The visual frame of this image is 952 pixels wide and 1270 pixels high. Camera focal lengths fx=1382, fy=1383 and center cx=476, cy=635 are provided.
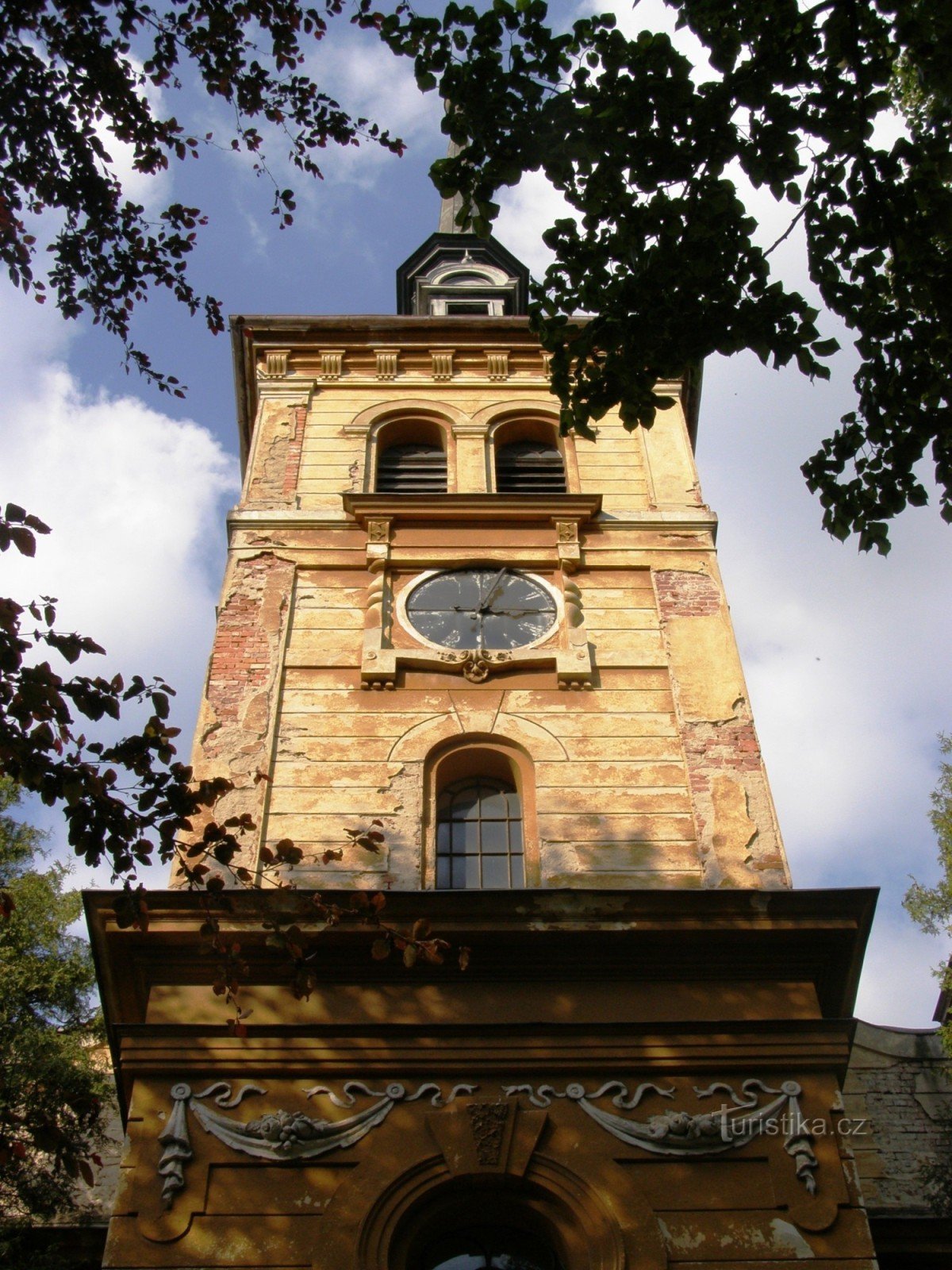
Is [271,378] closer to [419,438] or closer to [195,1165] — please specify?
[419,438]

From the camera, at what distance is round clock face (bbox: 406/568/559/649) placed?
13.5m

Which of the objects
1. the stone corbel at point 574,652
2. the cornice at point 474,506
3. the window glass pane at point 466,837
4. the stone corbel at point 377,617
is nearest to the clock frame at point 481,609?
the stone corbel at point 574,652

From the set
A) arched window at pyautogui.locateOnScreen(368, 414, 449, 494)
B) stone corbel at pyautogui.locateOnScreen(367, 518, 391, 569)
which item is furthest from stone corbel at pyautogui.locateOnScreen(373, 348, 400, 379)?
stone corbel at pyautogui.locateOnScreen(367, 518, 391, 569)

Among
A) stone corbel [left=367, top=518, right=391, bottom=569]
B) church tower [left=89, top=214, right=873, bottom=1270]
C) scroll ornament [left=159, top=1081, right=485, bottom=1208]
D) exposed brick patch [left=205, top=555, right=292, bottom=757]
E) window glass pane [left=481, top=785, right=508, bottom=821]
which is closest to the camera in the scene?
church tower [left=89, top=214, right=873, bottom=1270]

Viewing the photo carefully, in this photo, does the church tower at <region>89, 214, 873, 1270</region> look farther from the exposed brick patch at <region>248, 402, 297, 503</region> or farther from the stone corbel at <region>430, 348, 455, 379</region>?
the stone corbel at <region>430, 348, 455, 379</region>

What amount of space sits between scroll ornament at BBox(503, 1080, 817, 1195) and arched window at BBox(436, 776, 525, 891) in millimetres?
2324

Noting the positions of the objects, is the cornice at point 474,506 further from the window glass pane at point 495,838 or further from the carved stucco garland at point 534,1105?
the carved stucco garland at point 534,1105

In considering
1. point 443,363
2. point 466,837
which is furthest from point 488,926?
point 443,363

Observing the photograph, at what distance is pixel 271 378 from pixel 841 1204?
12932mm

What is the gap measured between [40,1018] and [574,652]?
6.54 metres

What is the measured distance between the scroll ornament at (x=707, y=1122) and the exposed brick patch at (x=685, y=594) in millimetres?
5763

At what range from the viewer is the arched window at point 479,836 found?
11461 mm

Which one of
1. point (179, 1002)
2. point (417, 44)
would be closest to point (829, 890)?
Answer: point (179, 1002)

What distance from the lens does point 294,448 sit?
55.3 feet
